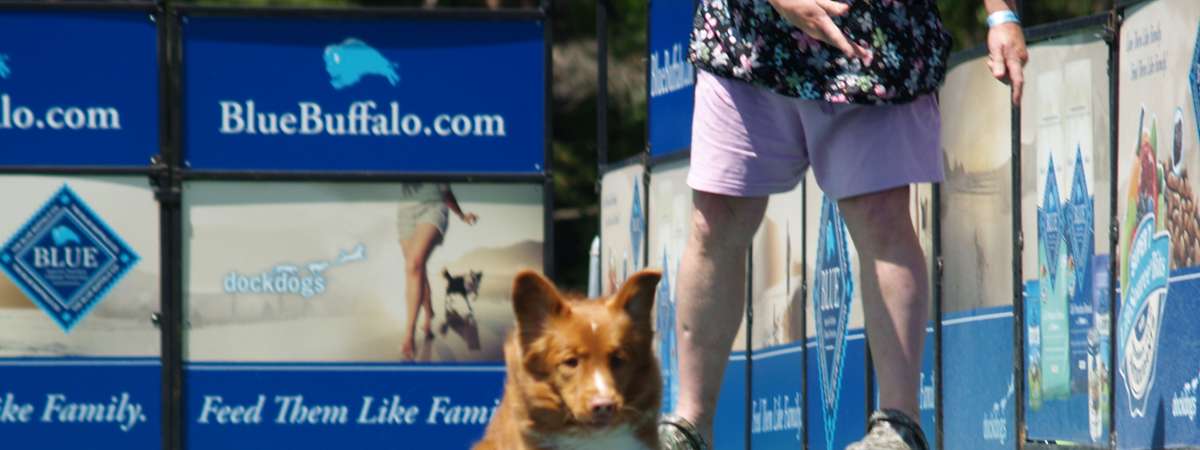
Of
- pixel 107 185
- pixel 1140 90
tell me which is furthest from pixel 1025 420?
pixel 107 185

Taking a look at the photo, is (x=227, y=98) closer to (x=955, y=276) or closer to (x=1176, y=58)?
(x=955, y=276)

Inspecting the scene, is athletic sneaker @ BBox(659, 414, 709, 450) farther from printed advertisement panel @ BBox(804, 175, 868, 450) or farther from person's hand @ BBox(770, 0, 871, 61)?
printed advertisement panel @ BBox(804, 175, 868, 450)

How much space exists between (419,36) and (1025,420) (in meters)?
4.44

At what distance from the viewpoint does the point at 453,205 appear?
10945 millimetres

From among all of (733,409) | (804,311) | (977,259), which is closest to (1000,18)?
(977,259)

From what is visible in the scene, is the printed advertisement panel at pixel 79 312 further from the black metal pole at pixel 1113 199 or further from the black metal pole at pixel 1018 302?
the black metal pole at pixel 1113 199

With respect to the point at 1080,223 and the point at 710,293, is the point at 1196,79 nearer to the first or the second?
the point at 1080,223

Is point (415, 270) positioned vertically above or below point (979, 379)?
above

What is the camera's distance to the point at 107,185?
10.9 m

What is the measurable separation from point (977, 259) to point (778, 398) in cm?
182

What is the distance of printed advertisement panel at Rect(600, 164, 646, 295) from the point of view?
1131cm

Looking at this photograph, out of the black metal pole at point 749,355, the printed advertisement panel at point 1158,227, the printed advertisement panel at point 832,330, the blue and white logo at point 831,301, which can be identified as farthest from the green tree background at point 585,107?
the printed advertisement panel at point 1158,227

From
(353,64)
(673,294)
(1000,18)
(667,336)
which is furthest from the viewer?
(353,64)

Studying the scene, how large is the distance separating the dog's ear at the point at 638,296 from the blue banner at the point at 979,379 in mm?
2124
